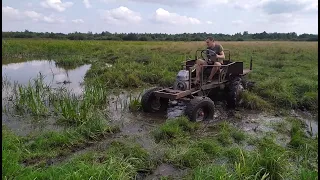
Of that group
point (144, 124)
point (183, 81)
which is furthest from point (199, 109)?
point (144, 124)

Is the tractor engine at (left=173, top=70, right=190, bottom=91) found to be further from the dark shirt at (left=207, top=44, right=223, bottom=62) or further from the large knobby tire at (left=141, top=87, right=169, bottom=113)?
the dark shirt at (left=207, top=44, right=223, bottom=62)

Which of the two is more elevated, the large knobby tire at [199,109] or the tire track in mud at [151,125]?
the large knobby tire at [199,109]

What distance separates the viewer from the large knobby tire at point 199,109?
704 centimetres

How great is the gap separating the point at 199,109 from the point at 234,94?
75.9 inches

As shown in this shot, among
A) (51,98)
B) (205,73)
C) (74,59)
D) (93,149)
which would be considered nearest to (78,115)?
(93,149)

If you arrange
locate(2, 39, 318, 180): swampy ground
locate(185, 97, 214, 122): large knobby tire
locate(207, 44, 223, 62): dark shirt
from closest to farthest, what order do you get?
locate(2, 39, 318, 180): swampy ground < locate(185, 97, 214, 122): large knobby tire < locate(207, 44, 223, 62): dark shirt

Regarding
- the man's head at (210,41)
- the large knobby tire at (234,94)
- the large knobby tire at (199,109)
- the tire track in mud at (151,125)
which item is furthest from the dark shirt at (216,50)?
the large knobby tire at (199,109)

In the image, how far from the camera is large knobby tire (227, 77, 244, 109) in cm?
877

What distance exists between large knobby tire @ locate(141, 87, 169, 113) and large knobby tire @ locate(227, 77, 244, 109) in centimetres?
186

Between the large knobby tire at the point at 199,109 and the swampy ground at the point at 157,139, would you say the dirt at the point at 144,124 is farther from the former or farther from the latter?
the large knobby tire at the point at 199,109

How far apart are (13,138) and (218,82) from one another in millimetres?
5402

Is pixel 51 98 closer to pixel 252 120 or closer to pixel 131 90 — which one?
pixel 131 90

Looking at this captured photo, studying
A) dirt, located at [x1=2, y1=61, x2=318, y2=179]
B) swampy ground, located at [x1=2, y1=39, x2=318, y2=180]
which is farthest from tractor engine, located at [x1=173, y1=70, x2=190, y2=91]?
swampy ground, located at [x1=2, y1=39, x2=318, y2=180]

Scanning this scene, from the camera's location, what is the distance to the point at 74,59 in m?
23.0
